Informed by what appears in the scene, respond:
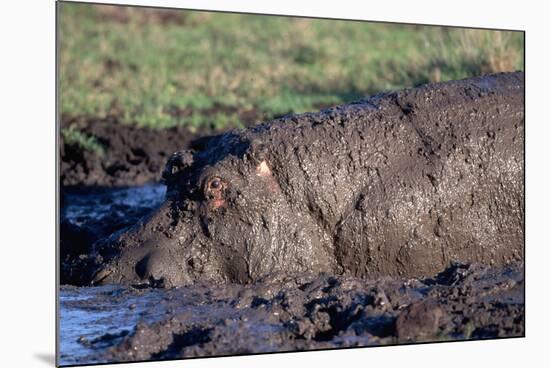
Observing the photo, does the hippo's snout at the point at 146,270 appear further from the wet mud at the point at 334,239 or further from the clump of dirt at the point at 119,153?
the clump of dirt at the point at 119,153

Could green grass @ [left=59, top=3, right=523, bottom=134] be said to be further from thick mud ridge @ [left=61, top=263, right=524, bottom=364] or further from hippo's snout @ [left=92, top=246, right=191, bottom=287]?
hippo's snout @ [left=92, top=246, right=191, bottom=287]

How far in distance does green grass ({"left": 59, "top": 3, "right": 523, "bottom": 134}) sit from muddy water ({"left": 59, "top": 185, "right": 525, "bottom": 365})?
12.3 feet

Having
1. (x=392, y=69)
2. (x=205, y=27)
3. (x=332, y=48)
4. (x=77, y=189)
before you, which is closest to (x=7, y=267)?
(x=77, y=189)

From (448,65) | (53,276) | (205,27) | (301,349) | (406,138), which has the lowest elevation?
(301,349)

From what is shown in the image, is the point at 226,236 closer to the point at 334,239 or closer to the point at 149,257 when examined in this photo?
the point at 149,257

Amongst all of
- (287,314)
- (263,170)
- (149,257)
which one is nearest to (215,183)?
(263,170)

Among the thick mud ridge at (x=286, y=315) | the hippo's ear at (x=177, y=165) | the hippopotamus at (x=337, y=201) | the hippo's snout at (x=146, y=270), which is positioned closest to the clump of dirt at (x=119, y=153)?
the hippo's ear at (x=177, y=165)

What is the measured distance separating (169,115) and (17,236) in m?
6.06

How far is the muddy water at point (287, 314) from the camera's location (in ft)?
20.3

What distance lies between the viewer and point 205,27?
49.8 ft

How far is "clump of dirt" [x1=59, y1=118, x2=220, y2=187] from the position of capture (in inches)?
421

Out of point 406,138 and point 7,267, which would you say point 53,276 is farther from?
point 406,138

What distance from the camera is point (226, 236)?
686cm

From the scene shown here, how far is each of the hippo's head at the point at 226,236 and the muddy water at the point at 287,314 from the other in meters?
0.11
